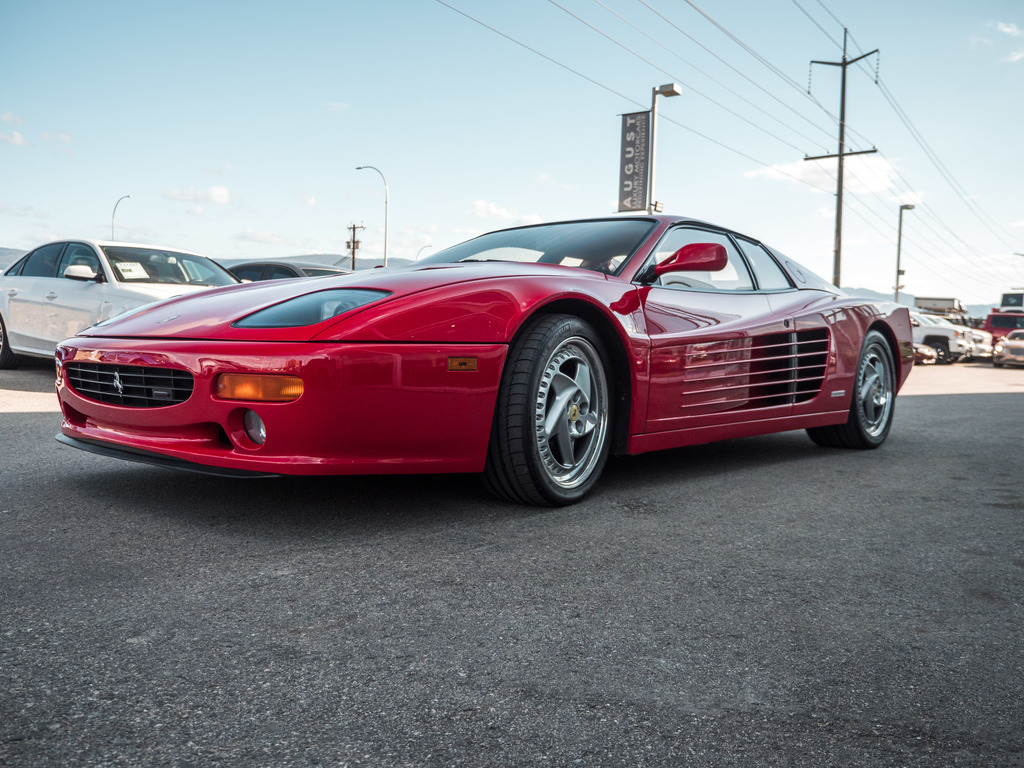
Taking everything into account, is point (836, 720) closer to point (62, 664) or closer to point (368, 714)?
point (368, 714)

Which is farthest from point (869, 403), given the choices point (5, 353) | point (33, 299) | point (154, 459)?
point (5, 353)

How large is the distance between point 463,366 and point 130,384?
1.09m

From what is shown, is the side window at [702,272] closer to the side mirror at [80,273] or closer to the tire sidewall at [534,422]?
the tire sidewall at [534,422]

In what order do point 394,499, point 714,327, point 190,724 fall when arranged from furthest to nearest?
1. point 714,327
2. point 394,499
3. point 190,724

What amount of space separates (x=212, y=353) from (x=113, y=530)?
61 cm

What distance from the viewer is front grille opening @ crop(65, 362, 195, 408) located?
2621mm

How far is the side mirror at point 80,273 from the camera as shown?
22.5ft

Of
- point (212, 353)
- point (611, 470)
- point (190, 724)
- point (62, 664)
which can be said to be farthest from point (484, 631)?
point (611, 470)

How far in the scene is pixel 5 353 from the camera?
8016 mm

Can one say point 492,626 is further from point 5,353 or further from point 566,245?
point 5,353

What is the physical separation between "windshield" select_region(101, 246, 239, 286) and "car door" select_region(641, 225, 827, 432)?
186 inches

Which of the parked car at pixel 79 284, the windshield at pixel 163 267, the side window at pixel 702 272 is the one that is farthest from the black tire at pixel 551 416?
the windshield at pixel 163 267

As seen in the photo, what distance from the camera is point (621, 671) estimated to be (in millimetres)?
1674

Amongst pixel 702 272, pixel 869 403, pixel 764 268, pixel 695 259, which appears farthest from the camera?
pixel 869 403
